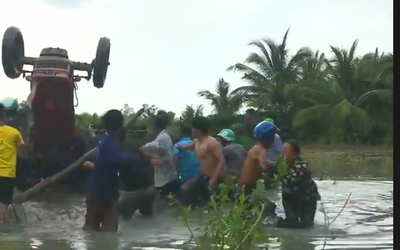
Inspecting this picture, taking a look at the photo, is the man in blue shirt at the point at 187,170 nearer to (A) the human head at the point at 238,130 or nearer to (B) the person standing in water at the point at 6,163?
(A) the human head at the point at 238,130

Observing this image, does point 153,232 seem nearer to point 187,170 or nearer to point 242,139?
point 187,170

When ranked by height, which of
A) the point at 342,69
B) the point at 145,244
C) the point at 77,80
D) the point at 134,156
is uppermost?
the point at 342,69

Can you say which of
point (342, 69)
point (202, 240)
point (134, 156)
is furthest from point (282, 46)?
point (202, 240)

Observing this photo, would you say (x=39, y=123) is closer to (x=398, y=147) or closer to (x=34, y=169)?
(x=34, y=169)

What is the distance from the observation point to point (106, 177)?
311 inches

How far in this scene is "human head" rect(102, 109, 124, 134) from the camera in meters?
7.91

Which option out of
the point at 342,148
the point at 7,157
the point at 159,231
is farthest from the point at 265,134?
the point at 342,148

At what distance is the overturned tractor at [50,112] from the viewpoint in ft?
38.9

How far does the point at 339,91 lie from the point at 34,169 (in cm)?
2550

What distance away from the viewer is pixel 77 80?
12.8 metres

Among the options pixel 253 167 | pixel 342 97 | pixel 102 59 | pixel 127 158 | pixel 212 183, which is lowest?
pixel 212 183

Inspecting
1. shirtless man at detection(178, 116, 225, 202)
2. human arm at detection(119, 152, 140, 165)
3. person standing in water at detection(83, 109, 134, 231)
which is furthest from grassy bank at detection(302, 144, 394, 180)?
person standing in water at detection(83, 109, 134, 231)

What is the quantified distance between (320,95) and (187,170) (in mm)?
25942

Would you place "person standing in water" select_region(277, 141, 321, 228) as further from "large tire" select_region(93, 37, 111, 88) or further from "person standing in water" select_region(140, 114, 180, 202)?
"large tire" select_region(93, 37, 111, 88)
